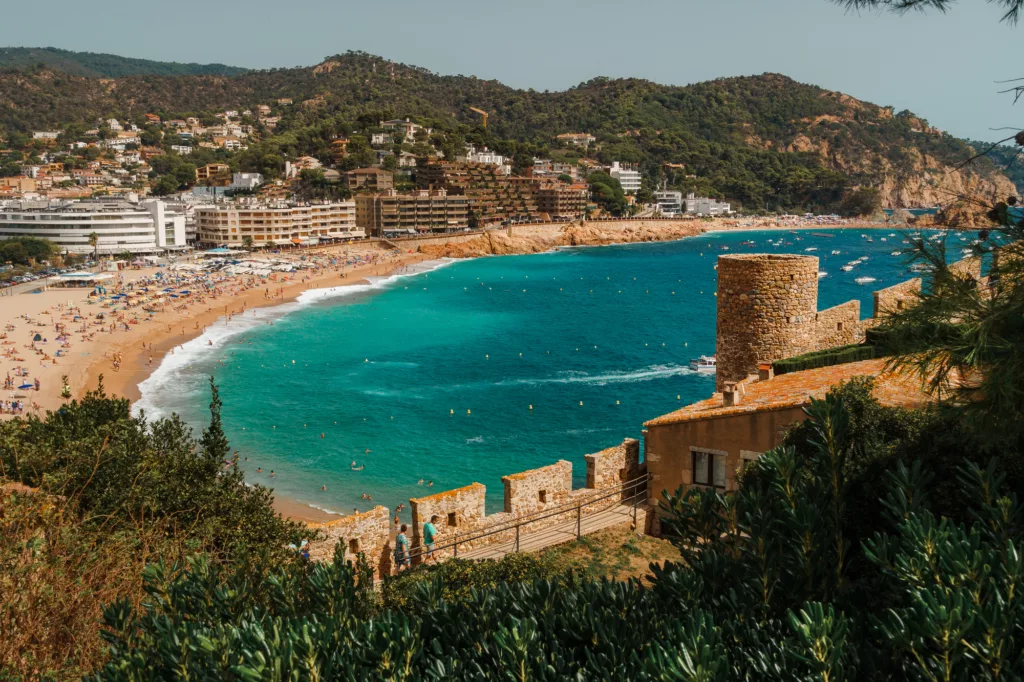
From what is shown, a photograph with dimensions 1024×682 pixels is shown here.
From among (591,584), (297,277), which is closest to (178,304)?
(297,277)

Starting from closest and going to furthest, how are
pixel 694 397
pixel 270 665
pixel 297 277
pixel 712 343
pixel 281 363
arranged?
pixel 270 665 < pixel 694 397 < pixel 281 363 < pixel 712 343 < pixel 297 277

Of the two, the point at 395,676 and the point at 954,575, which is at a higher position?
the point at 954,575

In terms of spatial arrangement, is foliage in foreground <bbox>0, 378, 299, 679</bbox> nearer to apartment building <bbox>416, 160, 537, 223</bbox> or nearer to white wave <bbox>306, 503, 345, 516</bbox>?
white wave <bbox>306, 503, 345, 516</bbox>

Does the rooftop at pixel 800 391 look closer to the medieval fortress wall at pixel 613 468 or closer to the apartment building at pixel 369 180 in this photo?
the medieval fortress wall at pixel 613 468

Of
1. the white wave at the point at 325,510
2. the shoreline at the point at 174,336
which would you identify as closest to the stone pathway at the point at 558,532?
the shoreline at the point at 174,336

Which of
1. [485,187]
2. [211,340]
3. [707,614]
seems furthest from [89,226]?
[707,614]

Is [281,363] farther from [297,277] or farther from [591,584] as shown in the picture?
[591,584]
